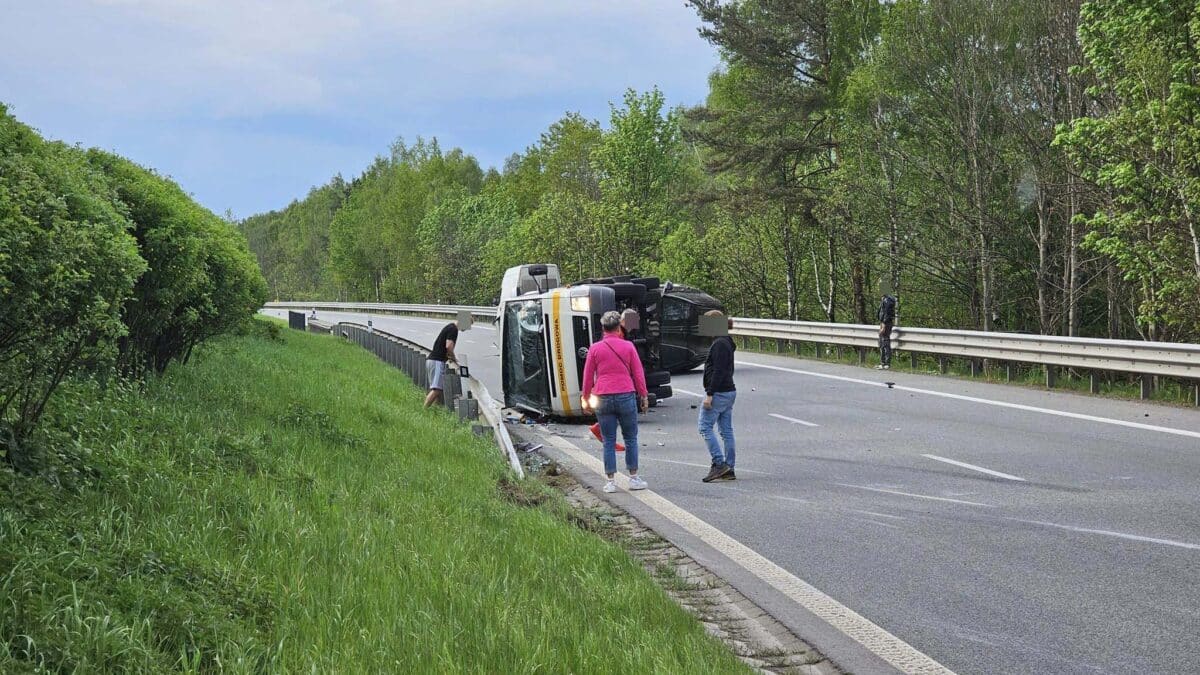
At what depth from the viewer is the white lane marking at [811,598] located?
18.8 feet

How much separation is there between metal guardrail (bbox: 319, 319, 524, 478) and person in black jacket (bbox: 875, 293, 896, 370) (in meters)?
8.94

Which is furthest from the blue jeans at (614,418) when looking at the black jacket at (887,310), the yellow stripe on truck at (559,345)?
the black jacket at (887,310)

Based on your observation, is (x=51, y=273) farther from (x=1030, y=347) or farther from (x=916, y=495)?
(x=1030, y=347)

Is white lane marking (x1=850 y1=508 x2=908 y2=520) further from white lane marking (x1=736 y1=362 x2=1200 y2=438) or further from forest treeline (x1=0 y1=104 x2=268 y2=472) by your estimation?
forest treeline (x1=0 y1=104 x2=268 y2=472)

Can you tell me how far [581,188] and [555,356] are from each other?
67.9 metres

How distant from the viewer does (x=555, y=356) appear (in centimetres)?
1778

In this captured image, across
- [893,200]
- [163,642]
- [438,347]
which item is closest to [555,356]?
[438,347]

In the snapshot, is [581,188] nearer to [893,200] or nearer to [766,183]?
[766,183]

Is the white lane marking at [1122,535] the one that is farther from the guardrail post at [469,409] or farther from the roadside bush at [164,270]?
the guardrail post at [469,409]

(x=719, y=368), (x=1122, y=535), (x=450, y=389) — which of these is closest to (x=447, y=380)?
(x=450, y=389)

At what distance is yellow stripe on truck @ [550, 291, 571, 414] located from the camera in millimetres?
17656

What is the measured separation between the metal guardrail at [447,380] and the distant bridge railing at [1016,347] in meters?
9.39

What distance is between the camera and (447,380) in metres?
19.0

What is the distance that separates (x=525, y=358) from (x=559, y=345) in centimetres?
108
